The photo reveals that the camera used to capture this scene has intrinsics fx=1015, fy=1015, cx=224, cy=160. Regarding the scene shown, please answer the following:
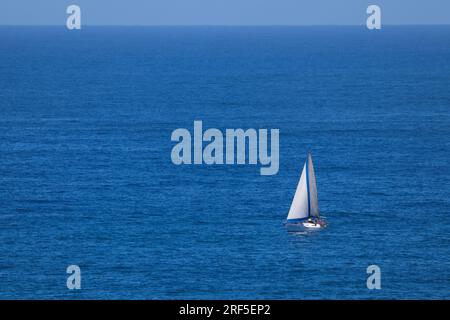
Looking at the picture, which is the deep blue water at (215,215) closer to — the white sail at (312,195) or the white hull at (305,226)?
the white hull at (305,226)

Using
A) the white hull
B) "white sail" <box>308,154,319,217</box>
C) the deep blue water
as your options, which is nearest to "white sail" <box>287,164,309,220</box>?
"white sail" <box>308,154,319,217</box>

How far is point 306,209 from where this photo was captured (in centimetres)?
9825

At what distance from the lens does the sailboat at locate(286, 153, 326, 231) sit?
9788cm

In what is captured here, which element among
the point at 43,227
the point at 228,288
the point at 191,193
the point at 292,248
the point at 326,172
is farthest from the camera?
the point at 326,172

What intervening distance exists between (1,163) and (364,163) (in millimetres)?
47662

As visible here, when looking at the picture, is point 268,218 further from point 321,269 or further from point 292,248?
point 321,269

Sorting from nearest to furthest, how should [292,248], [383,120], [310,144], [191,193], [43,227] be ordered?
[292,248], [43,227], [191,193], [310,144], [383,120]

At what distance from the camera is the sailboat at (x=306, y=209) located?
97.9 metres

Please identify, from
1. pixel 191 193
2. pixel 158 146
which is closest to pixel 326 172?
pixel 191 193

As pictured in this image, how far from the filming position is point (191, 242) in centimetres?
9369

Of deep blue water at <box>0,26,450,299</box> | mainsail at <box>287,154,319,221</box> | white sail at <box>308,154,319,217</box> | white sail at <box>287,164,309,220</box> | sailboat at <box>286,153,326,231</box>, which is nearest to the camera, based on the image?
deep blue water at <box>0,26,450,299</box>

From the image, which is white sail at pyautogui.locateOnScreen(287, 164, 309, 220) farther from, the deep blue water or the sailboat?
the deep blue water

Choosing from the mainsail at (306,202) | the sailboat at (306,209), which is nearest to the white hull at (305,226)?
the sailboat at (306,209)

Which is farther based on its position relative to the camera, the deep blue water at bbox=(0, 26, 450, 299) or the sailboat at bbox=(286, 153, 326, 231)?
the sailboat at bbox=(286, 153, 326, 231)
